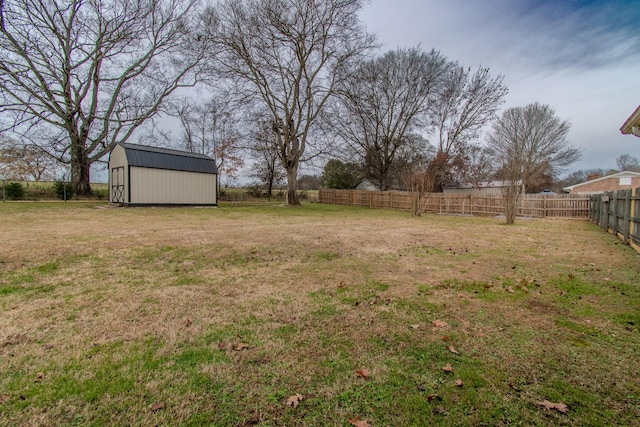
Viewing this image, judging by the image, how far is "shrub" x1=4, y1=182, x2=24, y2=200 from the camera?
1723 centimetres

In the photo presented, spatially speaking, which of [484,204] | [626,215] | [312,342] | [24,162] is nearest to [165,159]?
[24,162]

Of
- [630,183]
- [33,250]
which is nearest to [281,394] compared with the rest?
[33,250]

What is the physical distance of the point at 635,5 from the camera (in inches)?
240

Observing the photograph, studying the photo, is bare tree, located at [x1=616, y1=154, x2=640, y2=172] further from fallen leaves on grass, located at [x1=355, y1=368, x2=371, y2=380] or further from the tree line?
fallen leaves on grass, located at [x1=355, y1=368, x2=371, y2=380]

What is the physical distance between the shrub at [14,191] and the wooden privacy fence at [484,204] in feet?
75.6

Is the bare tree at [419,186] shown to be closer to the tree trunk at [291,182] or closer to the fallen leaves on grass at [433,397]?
the tree trunk at [291,182]

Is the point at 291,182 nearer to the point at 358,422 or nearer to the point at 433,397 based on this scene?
the point at 433,397

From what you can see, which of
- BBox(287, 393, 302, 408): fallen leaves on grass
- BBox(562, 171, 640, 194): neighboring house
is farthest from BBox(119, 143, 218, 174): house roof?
BBox(562, 171, 640, 194): neighboring house

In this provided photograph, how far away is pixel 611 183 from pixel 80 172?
1794 inches

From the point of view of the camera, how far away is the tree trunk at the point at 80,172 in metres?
19.4

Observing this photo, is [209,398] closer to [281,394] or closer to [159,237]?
[281,394]

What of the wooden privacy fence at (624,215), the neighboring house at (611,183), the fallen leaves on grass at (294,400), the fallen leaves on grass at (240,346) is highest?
the neighboring house at (611,183)

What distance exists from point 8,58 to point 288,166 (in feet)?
52.1

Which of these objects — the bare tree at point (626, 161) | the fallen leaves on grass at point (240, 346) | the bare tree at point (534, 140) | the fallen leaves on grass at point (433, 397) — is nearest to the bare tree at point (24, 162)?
the fallen leaves on grass at point (240, 346)
